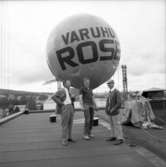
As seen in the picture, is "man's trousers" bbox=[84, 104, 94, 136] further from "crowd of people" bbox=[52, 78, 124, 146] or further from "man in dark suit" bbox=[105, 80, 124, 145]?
"man in dark suit" bbox=[105, 80, 124, 145]

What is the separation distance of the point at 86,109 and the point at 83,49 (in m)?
1.38

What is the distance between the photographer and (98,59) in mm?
5809

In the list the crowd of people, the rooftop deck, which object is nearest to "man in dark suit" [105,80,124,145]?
the crowd of people

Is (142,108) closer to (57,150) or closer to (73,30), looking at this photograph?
(73,30)

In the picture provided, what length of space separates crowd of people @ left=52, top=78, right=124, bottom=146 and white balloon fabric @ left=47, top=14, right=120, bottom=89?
19.8 inches

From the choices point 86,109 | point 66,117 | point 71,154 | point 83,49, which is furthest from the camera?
point 83,49

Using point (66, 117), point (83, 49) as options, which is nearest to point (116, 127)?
point (66, 117)

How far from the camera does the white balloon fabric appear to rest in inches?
224

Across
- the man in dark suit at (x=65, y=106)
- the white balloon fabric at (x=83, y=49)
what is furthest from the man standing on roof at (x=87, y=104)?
the white balloon fabric at (x=83, y=49)

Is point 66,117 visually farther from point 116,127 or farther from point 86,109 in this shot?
point 116,127

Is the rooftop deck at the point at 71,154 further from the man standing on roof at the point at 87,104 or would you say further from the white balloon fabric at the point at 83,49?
the white balloon fabric at the point at 83,49

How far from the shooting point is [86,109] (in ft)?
18.0

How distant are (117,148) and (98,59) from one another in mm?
2186

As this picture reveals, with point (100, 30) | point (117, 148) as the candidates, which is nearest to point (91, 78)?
point (100, 30)
